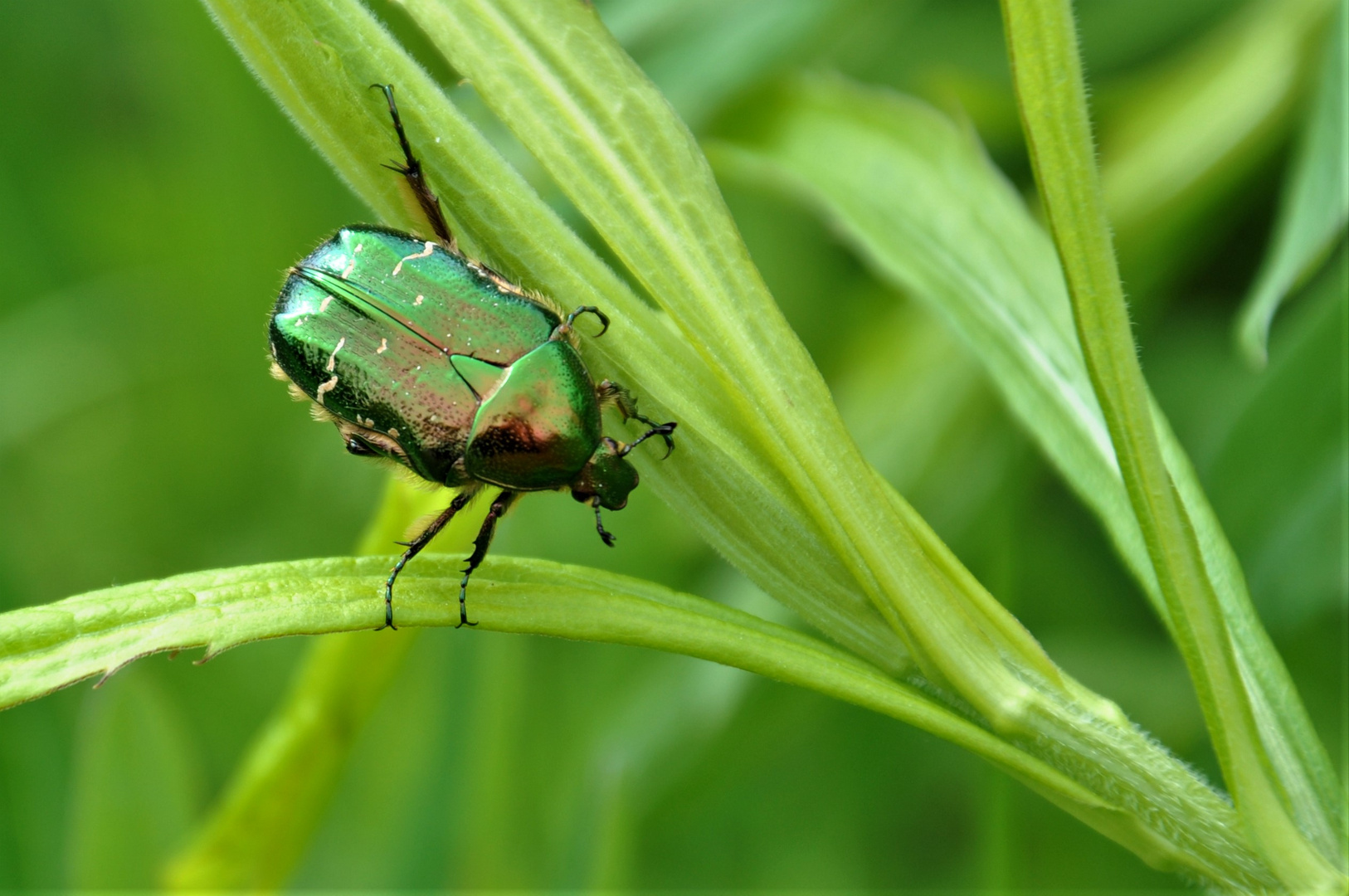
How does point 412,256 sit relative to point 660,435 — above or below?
above

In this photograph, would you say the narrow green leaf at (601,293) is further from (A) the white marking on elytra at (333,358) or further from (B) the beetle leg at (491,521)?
(A) the white marking on elytra at (333,358)

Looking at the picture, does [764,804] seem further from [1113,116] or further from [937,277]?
[1113,116]

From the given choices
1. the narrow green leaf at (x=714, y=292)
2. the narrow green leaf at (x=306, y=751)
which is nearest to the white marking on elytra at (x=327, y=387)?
the narrow green leaf at (x=306, y=751)

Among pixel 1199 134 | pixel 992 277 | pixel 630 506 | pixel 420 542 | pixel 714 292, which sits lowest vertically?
pixel 1199 134

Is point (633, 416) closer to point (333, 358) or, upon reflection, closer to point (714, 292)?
point (714, 292)

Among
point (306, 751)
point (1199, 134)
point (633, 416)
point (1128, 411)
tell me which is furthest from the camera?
point (1199, 134)

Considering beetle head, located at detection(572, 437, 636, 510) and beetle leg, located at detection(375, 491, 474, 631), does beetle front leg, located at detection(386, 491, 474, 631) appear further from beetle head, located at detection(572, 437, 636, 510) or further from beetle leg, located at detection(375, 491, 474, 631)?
beetle head, located at detection(572, 437, 636, 510)

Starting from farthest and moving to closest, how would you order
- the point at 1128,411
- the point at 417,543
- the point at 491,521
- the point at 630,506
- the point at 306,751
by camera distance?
the point at 630,506 < the point at 491,521 < the point at 306,751 < the point at 417,543 < the point at 1128,411

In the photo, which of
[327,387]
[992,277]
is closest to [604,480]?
Result: [327,387]
